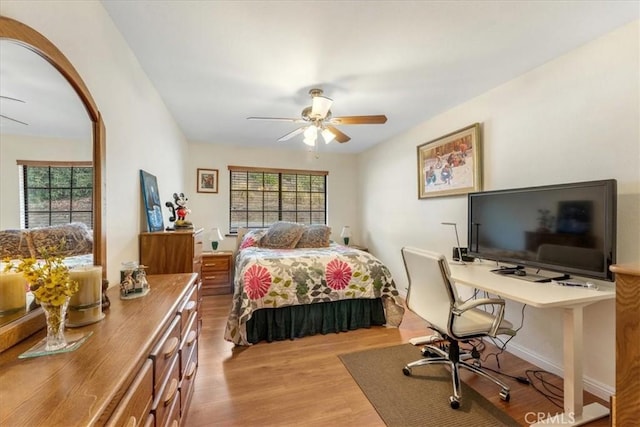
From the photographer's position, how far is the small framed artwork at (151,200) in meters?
2.18

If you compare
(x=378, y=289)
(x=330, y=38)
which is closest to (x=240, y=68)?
(x=330, y=38)

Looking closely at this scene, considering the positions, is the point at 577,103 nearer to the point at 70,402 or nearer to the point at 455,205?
the point at 455,205

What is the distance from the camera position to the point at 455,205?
9.86 feet

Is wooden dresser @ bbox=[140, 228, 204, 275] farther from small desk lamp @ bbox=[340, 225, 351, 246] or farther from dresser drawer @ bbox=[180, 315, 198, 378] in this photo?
small desk lamp @ bbox=[340, 225, 351, 246]

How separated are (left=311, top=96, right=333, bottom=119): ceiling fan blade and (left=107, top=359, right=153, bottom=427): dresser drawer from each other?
216cm

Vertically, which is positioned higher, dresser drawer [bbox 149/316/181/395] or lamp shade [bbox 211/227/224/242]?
lamp shade [bbox 211/227/224/242]

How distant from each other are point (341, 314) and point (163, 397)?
2.02 meters

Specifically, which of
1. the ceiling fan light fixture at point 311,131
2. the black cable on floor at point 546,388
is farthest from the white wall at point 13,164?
the black cable on floor at point 546,388

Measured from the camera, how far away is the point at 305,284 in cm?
274

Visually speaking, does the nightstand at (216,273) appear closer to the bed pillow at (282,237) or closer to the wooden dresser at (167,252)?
the bed pillow at (282,237)

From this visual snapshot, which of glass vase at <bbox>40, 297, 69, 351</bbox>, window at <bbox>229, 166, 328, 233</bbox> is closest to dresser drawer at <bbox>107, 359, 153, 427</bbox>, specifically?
glass vase at <bbox>40, 297, 69, 351</bbox>

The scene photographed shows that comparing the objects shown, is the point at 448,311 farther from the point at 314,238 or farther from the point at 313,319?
the point at 314,238

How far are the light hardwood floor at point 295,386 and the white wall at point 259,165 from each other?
2.33 metres

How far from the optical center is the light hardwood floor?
1.66m
